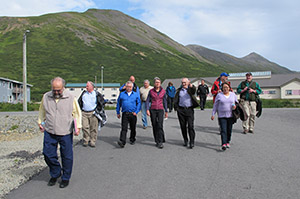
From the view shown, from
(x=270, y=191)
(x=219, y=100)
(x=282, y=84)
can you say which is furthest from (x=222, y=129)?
(x=282, y=84)

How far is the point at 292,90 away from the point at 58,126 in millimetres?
70630

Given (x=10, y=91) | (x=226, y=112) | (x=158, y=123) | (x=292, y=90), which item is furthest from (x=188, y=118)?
(x=292, y=90)

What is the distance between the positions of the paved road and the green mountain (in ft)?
275

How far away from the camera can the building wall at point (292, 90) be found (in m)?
66.1

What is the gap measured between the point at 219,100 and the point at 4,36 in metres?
167

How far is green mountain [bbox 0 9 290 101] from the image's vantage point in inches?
4345

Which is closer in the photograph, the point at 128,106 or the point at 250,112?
the point at 128,106

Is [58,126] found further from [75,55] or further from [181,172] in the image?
[75,55]

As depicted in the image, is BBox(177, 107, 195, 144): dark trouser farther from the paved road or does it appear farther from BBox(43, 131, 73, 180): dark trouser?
BBox(43, 131, 73, 180): dark trouser

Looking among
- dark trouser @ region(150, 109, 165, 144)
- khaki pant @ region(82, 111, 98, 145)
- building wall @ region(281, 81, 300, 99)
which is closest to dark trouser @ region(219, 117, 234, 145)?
dark trouser @ region(150, 109, 165, 144)

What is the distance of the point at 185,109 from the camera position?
7941 millimetres

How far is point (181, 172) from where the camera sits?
554 cm

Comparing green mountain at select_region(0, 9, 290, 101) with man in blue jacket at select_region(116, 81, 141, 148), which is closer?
man in blue jacket at select_region(116, 81, 141, 148)

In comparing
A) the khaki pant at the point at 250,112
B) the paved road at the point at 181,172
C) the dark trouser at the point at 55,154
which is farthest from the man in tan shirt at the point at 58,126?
the khaki pant at the point at 250,112
